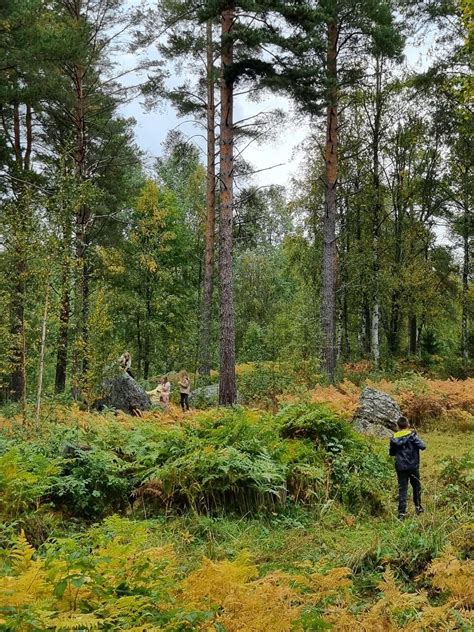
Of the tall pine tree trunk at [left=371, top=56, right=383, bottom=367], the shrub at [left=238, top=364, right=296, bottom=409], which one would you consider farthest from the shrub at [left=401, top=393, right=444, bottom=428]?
the tall pine tree trunk at [left=371, top=56, right=383, bottom=367]

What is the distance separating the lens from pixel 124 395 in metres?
14.6

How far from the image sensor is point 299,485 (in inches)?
287

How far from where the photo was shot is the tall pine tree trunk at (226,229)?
43.4 ft

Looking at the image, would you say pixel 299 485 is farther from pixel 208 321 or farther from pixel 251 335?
pixel 251 335

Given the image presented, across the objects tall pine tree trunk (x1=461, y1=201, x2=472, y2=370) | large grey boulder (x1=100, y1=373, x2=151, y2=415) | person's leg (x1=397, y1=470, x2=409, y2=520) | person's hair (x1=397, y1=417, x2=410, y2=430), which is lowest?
person's leg (x1=397, y1=470, x2=409, y2=520)

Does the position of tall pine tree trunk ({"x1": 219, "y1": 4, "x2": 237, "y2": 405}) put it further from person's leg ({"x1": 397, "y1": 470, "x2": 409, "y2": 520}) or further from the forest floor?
person's leg ({"x1": 397, "y1": 470, "x2": 409, "y2": 520})

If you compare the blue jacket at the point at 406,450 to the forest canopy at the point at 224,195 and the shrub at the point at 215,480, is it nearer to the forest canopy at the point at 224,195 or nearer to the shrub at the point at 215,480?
the shrub at the point at 215,480

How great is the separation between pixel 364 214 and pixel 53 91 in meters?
17.0

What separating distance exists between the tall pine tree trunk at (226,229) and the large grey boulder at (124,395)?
255 cm

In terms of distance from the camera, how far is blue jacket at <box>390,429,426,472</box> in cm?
707

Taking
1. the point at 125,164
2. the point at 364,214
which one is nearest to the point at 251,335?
the point at 364,214

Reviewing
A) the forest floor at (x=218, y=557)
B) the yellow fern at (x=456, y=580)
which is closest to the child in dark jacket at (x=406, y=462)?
the forest floor at (x=218, y=557)

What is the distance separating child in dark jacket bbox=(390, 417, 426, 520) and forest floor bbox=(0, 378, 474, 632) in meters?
0.21

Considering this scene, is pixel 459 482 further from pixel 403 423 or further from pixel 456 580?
pixel 456 580
